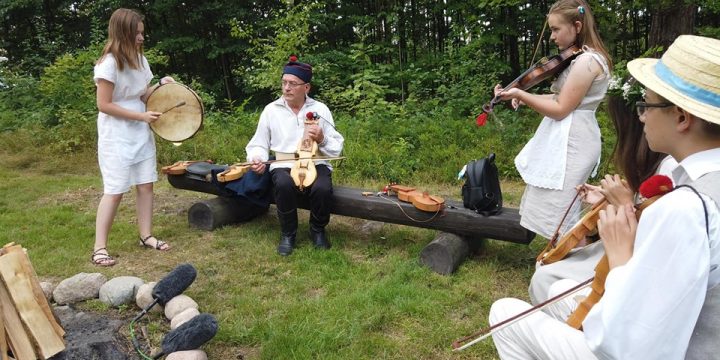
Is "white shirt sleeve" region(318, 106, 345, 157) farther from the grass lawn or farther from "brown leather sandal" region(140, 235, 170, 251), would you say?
"brown leather sandal" region(140, 235, 170, 251)

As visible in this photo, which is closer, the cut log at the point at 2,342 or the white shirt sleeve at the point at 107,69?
the cut log at the point at 2,342

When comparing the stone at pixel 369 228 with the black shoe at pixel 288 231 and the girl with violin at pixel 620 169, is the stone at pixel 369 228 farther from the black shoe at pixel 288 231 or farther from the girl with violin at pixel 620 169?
the girl with violin at pixel 620 169

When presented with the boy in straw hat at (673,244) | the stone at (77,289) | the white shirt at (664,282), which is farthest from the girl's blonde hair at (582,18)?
the stone at (77,289)

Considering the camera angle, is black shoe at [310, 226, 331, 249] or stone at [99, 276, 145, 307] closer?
stone at [99, 276, 145, 307]

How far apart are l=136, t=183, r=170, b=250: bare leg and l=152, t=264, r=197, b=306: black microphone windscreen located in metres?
1.27

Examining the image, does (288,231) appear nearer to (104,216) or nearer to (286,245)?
(286,245)

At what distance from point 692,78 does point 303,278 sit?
112 inches

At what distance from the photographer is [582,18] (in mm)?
2766

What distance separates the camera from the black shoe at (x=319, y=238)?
4254 mm

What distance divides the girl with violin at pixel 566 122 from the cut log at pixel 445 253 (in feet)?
2.44

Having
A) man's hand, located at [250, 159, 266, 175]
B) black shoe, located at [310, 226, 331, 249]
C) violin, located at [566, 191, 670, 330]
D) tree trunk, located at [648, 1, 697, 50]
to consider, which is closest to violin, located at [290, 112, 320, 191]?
man's hand, located at [250, 159, 266, 175]

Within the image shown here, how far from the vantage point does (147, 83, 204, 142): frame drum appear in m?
4.18

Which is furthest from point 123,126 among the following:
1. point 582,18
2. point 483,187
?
point 582,18

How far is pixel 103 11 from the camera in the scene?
13.4m
